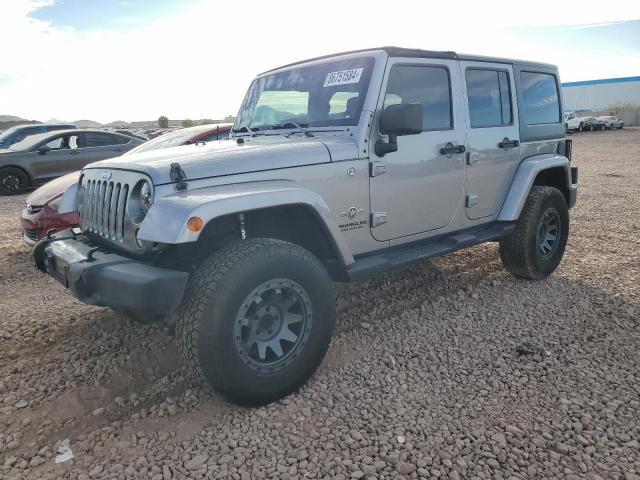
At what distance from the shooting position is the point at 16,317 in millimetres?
4188

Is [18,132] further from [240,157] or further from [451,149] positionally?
[451,149]

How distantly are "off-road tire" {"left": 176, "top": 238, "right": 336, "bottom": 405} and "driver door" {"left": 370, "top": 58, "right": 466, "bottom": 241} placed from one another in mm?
847

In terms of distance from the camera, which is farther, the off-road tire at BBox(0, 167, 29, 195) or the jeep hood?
the off-road tire at BBox(0, 167, 29, 195)

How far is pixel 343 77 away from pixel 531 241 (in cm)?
241

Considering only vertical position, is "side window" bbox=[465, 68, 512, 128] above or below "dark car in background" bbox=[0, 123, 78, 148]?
→ below

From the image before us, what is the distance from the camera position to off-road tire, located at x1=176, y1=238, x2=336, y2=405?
8.34 feet

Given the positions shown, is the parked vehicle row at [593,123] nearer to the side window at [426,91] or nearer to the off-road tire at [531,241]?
the off-road tire at [531,241]

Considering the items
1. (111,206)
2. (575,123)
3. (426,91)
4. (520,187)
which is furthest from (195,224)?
(575,123)

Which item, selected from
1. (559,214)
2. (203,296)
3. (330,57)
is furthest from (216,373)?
(559,214)

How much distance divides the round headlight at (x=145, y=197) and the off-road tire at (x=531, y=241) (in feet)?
10.9

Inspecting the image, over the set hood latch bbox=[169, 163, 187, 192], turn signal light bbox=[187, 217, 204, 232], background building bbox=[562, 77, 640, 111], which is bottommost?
turn signal light bbox=[187, 217, 204, 232]

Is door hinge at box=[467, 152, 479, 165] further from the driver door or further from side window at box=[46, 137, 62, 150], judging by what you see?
side window at box=[46, 137, 62, 150]

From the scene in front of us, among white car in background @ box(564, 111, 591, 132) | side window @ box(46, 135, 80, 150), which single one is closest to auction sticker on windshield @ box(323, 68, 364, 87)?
side window @ box(46, 135, 80, 150)

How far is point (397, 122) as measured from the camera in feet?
10.4
